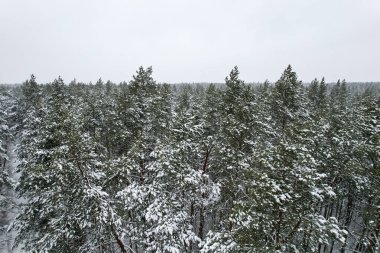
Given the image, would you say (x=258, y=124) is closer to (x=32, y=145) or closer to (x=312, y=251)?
(x=312, y=251)

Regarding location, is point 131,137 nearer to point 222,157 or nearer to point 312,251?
point 222,157

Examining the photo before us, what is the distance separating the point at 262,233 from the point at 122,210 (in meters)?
6.35

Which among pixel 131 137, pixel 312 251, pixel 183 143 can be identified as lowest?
pixel 312 251

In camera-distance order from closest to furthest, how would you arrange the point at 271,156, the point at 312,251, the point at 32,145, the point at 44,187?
the point at 312,251
the point at 271,156
the point at 44,187
the point at 32,145

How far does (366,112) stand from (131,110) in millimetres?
18858

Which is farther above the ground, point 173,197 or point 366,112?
point 366,112

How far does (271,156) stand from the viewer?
415 inches

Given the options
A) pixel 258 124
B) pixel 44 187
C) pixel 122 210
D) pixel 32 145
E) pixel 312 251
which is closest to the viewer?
pixel 312 251

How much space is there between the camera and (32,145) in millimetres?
15695

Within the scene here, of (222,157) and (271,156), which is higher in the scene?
(271,156)

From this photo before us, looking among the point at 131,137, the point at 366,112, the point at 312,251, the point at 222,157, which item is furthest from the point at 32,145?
the point at 366,112

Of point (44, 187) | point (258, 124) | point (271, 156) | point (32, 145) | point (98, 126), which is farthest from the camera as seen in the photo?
point (98, 126)

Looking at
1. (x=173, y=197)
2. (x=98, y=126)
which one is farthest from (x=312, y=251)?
(x=98, y=126)

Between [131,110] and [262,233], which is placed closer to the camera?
[262,233]
